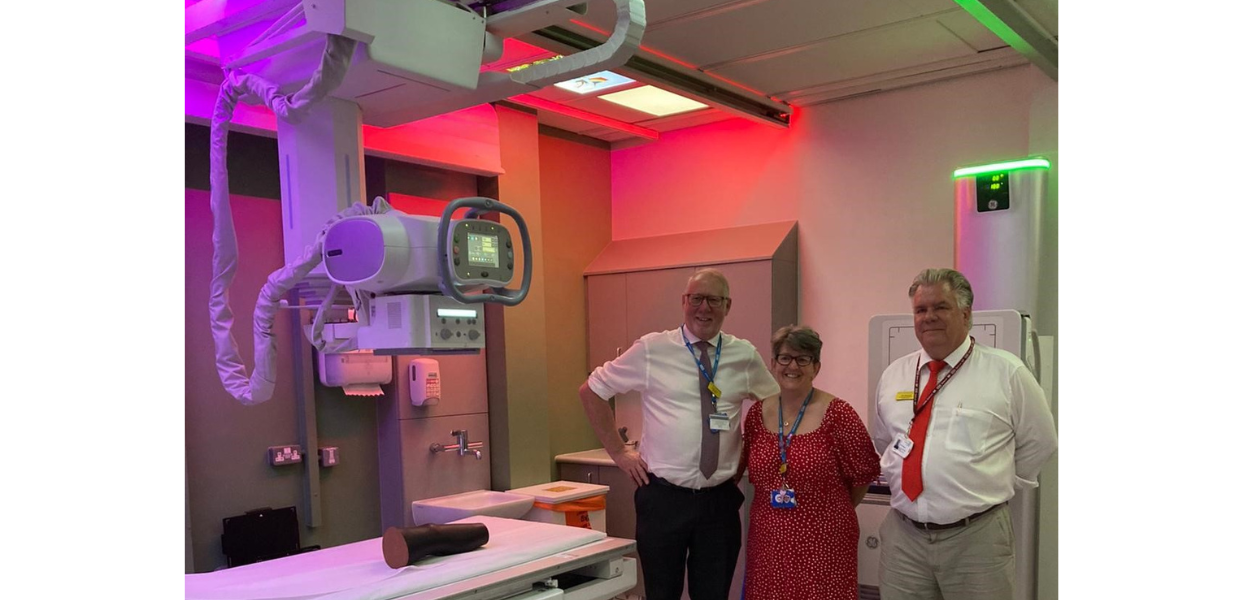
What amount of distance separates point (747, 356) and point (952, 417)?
1.00m

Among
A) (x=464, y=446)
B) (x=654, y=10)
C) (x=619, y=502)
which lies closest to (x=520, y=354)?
(x=464, y=446)

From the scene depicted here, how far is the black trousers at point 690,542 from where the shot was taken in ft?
11.1

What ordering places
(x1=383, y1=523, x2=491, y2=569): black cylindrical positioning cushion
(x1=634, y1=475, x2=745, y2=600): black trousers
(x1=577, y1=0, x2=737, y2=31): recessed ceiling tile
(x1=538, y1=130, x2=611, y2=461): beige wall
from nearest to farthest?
(x1=383, y1=523, x2=491, y2=569): black cylindrical positioning cushion, (x1=634, y1=475, x2=745, y2=600): black trousers, (x1=577, y1=0, x2=737, y2=31): recessed ceiling tile, (x1=538, y1=130, x2=611, y2=461): beige wall

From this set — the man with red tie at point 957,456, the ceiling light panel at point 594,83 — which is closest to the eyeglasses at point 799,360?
the man with red tie at point 957,456

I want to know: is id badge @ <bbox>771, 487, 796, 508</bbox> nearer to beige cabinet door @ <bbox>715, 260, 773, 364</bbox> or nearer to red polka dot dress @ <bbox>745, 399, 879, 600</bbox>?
red polka dot dress @ <bbox>745, 399, 879, 600</bbox>

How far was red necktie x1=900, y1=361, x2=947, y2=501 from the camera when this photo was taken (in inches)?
110

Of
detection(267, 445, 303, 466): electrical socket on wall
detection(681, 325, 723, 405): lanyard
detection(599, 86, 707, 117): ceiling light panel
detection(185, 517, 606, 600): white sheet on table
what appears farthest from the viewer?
detection(599, 86, 707, 117): ceiling light panel

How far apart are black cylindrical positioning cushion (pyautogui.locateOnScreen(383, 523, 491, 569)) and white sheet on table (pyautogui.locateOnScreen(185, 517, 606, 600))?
30 millimetres

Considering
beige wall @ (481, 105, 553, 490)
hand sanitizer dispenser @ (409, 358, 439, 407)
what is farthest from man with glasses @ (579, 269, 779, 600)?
beige wall @ (481, 105, 553, 490)

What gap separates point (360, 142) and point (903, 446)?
1.98 metres

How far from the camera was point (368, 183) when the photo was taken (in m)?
4.56

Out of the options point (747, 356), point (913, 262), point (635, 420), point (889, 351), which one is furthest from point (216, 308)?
point (913, 262)

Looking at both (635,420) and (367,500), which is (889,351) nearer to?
(635,420)

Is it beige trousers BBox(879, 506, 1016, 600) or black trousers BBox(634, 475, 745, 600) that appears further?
black trousers BBox(634, 475, 745, 600)
